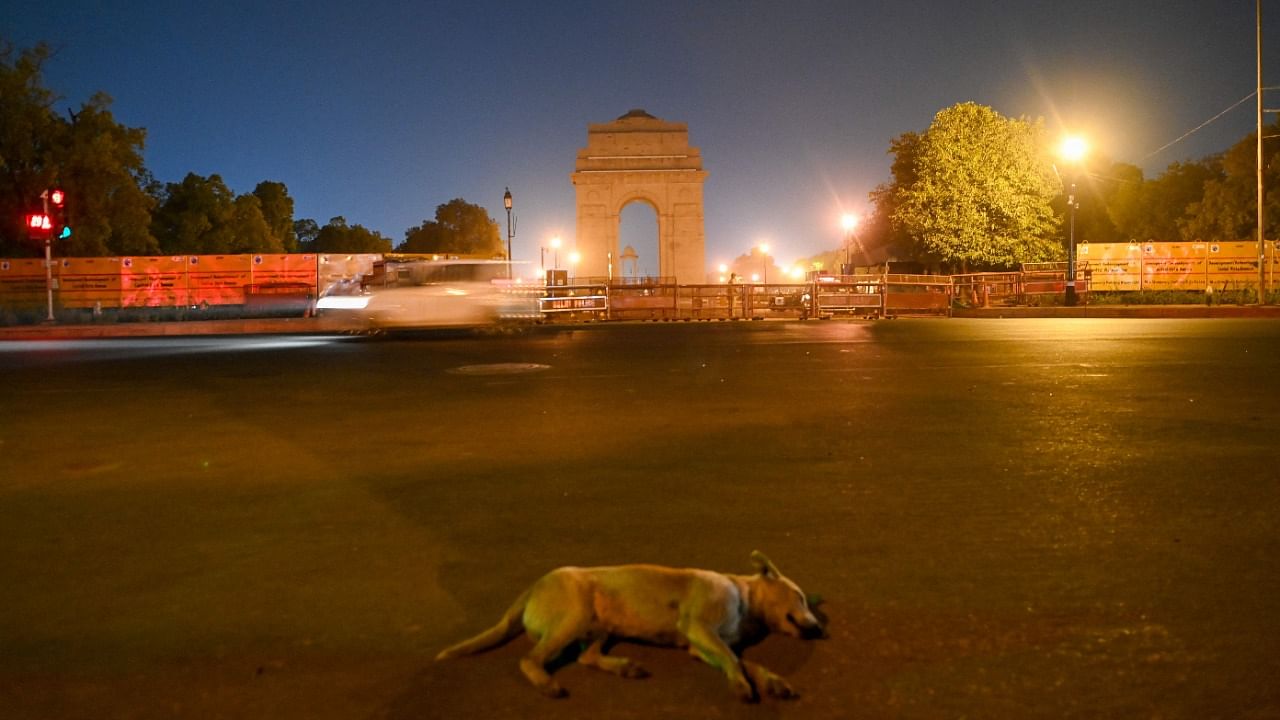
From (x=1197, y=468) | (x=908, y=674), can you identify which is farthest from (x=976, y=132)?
(x=908, y=674)

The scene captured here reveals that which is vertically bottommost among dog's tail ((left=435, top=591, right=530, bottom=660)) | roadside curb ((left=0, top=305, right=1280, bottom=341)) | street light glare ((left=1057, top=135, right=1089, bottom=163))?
dog's tail ((left=435, top=591, right=530, bottom=660))

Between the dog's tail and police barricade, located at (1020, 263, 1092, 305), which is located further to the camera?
police barricade, located at (1020, 263, 1092, 305)

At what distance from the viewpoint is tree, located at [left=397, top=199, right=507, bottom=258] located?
Result: 103062 millimetres

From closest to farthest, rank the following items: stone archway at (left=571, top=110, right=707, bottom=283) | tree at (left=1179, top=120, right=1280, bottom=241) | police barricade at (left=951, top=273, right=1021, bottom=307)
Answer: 1. police barricade at (left=951, top=273, right=1021, bottom=307)
2. tree at (left=1179, top=120, right=1280, bottom=241)
3. stone archway at (left=571, top=110, right=707, bottom=283)

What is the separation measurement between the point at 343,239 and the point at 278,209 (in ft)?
59.8

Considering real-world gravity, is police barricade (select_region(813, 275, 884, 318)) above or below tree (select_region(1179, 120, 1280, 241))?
below

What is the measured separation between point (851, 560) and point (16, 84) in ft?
181

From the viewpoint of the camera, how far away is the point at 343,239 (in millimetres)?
113625

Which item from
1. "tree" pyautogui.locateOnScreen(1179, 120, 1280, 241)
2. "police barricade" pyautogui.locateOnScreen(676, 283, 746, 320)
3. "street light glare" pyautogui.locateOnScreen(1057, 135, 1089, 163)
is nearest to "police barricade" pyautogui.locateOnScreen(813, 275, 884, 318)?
"police barricade" pyautogui.locateOnScreen(676, 283, 746, 320)

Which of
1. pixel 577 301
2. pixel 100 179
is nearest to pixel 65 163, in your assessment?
pixel 100 179

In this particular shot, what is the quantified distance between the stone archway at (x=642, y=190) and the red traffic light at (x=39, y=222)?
119 ft

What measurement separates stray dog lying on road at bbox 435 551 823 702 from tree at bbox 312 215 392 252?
364 feet

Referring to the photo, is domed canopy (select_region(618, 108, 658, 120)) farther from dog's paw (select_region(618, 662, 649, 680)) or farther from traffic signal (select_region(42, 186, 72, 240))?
dog's paw (select_region(618, 662, 649, 680))

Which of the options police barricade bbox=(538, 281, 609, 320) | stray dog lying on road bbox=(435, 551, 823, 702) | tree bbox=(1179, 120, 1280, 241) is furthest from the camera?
tree bbox=(1179, 120, 1280, 241)
